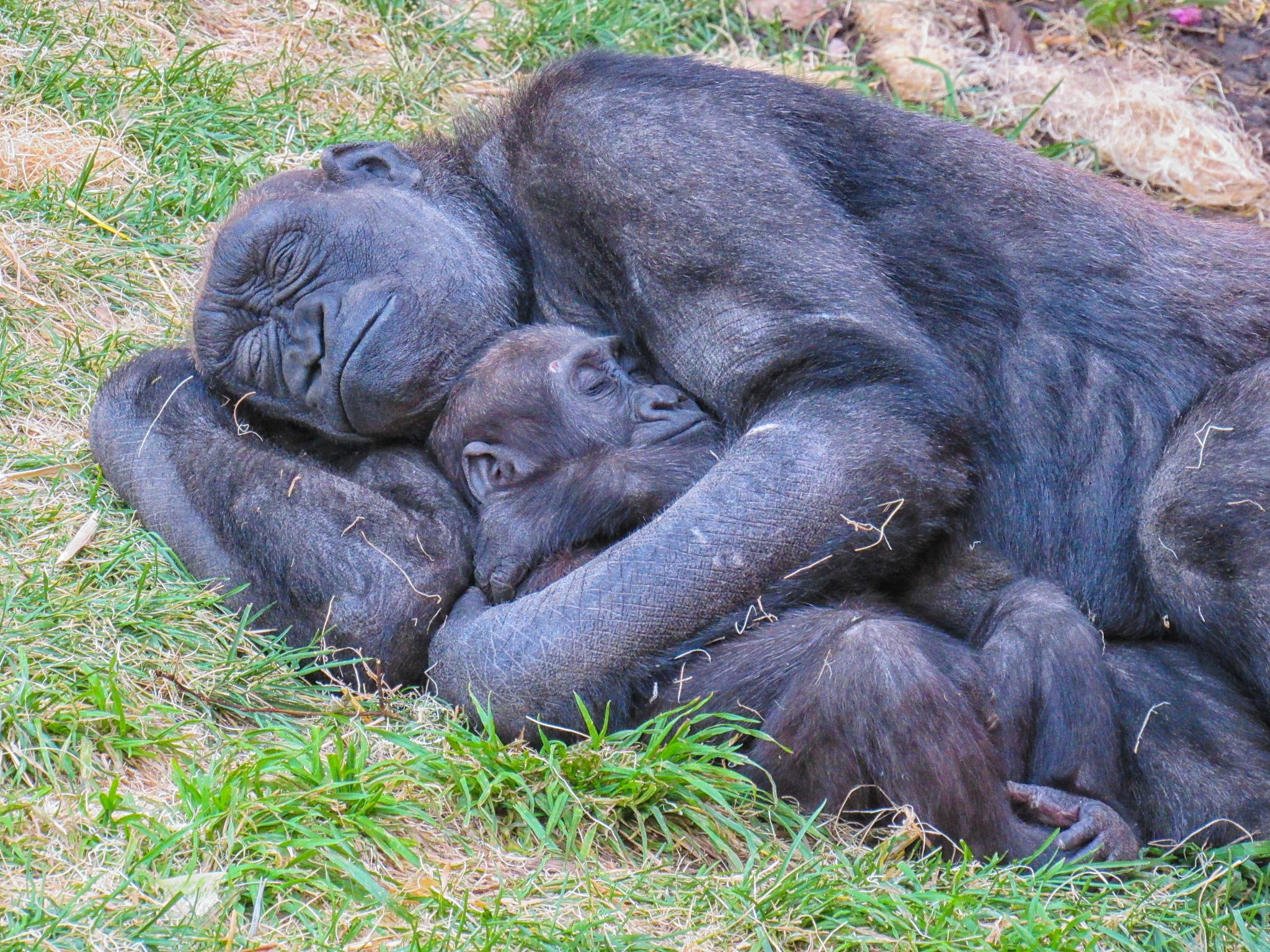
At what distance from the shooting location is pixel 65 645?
429cm

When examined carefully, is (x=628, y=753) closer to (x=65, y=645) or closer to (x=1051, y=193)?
(x=65, y=645)

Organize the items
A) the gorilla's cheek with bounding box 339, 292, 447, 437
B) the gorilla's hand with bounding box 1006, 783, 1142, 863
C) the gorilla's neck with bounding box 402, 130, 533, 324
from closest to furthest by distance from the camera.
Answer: the gorilla's hand with bounding box 1006, 783, 1142, 863
the gorilla's cheek with bounding box 339, 292, 447, 437
the gorilla's neck with bounding box 402, 130, 533, 324

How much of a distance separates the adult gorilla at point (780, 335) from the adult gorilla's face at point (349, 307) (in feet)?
0.03

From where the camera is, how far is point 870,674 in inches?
151

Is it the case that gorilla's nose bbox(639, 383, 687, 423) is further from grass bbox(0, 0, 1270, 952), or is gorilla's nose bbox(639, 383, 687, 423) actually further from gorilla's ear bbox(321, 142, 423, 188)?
gorilla's ear bbox(321, 142, 423, 188)

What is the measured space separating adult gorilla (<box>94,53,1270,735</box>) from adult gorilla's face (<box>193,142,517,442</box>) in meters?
0.01

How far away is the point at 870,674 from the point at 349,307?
2.20 metres

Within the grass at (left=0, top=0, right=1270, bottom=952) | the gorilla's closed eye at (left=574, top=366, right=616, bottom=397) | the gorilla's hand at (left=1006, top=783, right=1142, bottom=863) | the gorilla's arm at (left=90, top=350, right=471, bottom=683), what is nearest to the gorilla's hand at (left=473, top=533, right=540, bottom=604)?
the gorilla's arm at (left=90, top=350, right=471, bottom=683)

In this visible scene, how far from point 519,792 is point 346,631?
94cm

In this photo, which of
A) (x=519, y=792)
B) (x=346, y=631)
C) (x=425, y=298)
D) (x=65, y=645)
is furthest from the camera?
(x=425, y=298)

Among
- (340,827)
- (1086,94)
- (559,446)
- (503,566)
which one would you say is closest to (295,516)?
(503,566)

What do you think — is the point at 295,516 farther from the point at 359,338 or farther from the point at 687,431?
the point at 687,431

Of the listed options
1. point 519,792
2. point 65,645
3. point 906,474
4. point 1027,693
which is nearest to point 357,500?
point 65,645

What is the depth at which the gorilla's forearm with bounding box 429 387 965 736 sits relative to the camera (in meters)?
4.23
